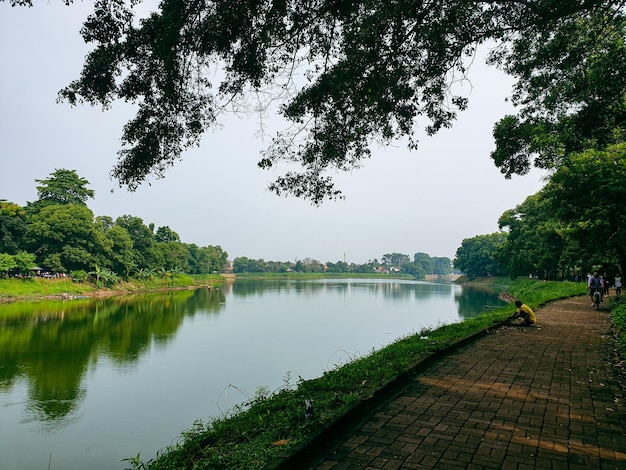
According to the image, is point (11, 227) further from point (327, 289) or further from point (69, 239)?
point (327, 289)

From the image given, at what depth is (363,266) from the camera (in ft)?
438

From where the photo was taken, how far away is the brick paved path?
304 centimetres

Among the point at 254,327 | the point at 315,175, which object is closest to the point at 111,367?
the point at 254,327

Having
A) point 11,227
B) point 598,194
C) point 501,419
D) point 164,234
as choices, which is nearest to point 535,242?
point 598,194

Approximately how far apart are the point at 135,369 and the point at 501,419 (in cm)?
1091

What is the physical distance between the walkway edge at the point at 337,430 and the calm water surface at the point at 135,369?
4265 millimetres

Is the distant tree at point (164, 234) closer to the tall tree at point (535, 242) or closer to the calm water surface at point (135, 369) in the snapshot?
the calm water surface at point (135, 369)

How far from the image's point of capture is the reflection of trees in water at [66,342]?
30.9 ft

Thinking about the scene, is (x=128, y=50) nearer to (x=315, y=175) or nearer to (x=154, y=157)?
(x=154, y=157)

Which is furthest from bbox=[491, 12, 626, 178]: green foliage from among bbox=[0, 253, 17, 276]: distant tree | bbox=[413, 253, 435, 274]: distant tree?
bbox=[413, 253, 435, 274]: distant tree

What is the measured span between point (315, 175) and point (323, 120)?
84 centimetres

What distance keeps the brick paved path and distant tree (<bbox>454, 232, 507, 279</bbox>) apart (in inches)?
2349

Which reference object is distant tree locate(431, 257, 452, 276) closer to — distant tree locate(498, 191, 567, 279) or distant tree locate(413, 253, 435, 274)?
distant tree locate(413, 253, 435, 274)

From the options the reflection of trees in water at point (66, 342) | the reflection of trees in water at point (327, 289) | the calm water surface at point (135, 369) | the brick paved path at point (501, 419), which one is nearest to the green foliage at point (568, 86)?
the brick paved path at point (501, 419)
